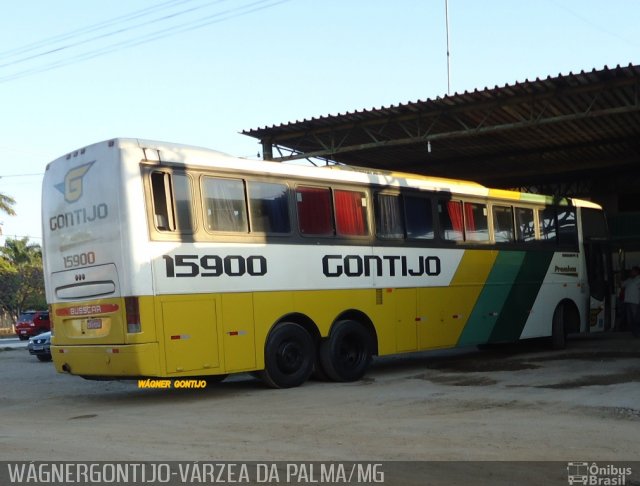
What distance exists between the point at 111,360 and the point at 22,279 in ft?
156

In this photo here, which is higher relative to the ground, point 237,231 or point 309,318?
point 237,231

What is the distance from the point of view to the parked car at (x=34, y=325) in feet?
121

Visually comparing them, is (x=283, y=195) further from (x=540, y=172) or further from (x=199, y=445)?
(x=540, y=172)

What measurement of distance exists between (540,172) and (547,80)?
10627 millimetres

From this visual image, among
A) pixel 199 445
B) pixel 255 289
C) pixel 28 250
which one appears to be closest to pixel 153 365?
pixel 255 289

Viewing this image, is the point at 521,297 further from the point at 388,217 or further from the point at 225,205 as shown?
the point at 225,205

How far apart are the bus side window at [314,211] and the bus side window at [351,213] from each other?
0.58 ft

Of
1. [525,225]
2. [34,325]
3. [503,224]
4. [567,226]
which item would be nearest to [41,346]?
[503,224]

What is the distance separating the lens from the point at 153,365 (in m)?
10.0

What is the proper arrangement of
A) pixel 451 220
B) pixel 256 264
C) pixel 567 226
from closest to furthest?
pixel 256 264, pixel 451 220, pixel 567 226

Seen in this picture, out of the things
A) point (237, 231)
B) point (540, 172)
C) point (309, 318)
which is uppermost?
point (540, 172)

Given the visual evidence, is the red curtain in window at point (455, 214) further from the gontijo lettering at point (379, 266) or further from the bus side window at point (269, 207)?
the bus side window at point (269, 207)

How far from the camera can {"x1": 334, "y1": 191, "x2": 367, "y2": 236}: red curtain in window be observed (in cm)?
1257

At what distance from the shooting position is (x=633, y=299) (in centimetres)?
1844
